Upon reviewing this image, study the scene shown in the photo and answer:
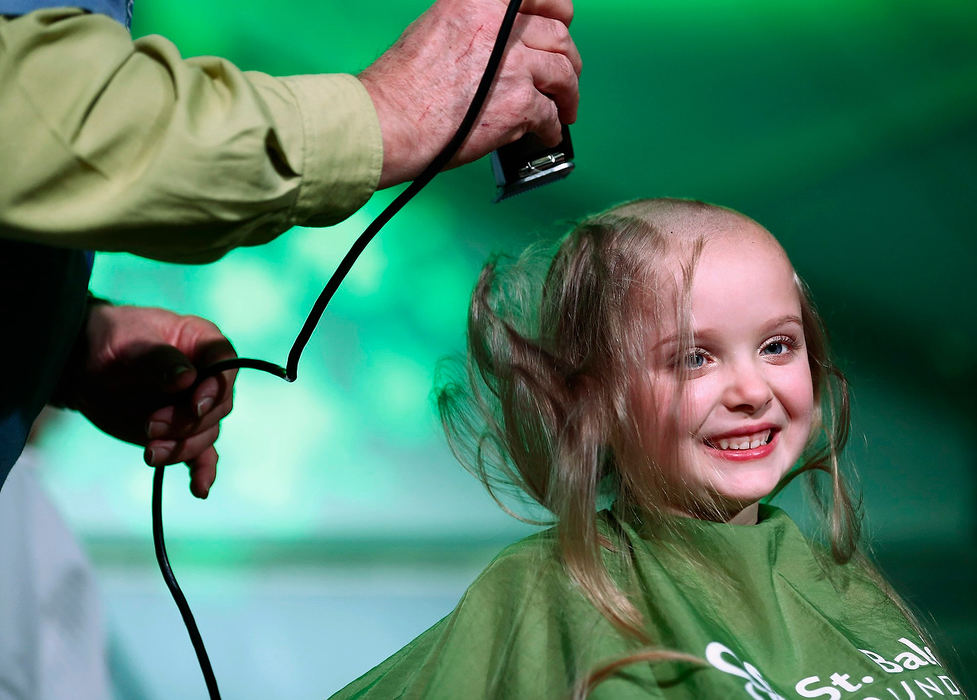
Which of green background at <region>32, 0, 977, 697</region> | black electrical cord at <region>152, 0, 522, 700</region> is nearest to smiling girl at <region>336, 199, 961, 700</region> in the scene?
black electrical cord at <region>152, 0, 522, 700</region>

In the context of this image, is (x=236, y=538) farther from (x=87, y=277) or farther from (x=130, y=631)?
(x=87, y=277)

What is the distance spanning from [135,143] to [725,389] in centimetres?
55

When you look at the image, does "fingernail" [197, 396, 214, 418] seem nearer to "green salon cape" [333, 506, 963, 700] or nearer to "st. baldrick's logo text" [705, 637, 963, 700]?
"green salon cape" [333, 506, 963, 700]

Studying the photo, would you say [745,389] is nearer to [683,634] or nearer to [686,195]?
[683,634]

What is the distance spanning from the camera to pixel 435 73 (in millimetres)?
797

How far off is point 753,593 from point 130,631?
1160 mm

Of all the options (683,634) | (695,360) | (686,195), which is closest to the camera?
(683,634)

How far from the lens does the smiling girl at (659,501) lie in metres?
0.85

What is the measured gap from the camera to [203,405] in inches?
38.8

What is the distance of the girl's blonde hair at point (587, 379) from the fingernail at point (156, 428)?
0.32m

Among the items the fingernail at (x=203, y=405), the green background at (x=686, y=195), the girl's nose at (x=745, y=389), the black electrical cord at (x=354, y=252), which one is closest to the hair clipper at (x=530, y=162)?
the black electrical cord at (x=354, y=252)

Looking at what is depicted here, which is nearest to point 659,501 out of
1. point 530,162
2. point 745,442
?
point 745,442

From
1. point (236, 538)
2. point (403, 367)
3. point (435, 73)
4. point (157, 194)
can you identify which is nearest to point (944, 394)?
point (403, 367)

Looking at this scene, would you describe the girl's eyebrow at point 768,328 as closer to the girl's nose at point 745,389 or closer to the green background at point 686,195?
the girl's nose at point 745,389
